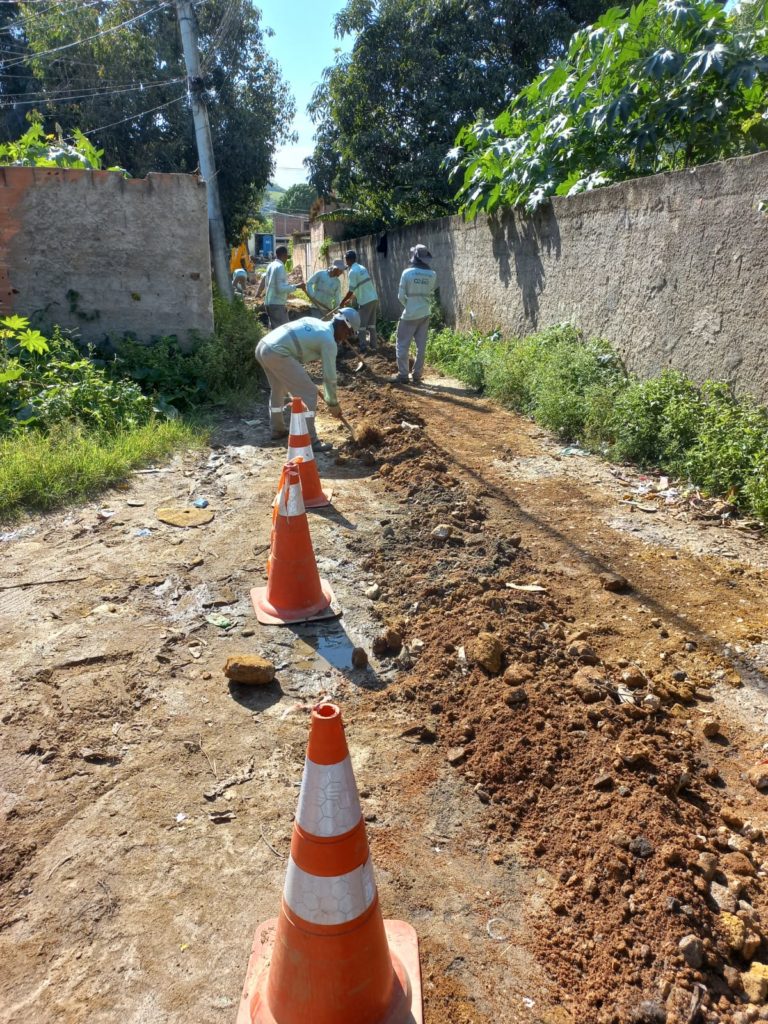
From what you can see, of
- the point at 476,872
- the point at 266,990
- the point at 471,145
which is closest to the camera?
the point at 266,990

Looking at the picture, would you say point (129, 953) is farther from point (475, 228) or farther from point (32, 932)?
point (475, 228)

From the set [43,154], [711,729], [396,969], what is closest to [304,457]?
Result: [711,729]

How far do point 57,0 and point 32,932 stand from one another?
71.6ft

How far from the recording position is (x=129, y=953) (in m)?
1.91

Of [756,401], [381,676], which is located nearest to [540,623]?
[381,676]

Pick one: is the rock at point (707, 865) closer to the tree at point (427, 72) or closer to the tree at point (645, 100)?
the tree at point (645, 100)

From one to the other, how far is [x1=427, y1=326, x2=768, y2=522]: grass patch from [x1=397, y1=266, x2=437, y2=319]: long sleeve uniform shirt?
1421mm

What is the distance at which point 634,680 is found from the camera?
2.98 meters

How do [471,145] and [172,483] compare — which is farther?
[471,145]

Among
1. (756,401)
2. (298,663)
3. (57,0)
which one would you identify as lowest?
(298,663)

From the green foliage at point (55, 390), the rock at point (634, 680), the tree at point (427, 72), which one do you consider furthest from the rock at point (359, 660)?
the tree at point (427, 72)

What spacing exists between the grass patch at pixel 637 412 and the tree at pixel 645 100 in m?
1.98

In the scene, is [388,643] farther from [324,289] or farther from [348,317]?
[324,289]

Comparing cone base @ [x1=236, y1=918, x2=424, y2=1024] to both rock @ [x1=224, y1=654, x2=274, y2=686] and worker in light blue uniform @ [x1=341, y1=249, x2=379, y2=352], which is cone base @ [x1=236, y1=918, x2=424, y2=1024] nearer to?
rock @ [x1=224, y1=654, x2=274, y2=686]
